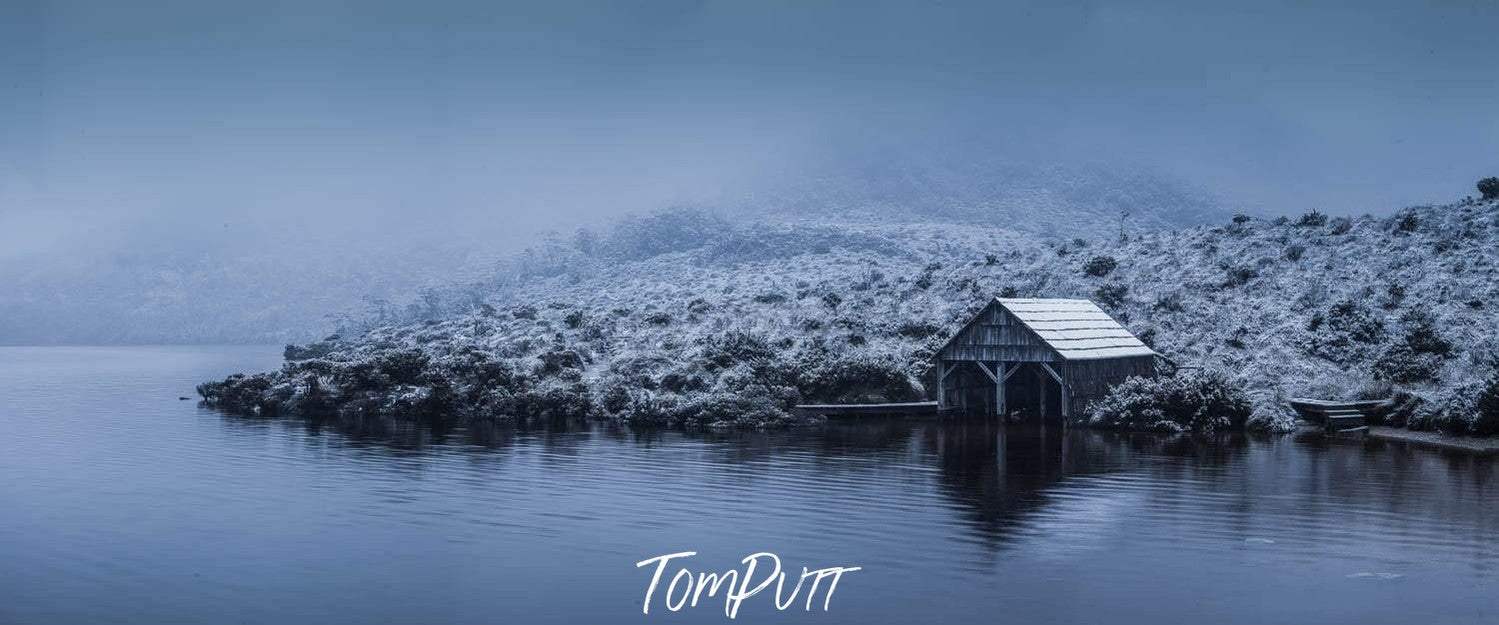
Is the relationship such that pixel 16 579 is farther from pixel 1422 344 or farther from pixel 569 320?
pixel 569 320

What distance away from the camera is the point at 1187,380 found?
56.5 metres

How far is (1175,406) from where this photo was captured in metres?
56.0

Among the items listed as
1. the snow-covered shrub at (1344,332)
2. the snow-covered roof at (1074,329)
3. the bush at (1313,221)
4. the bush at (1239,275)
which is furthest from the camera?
the bush at (1313,221)

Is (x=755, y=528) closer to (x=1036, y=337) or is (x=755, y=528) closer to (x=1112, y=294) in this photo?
(x=1036, y=337)

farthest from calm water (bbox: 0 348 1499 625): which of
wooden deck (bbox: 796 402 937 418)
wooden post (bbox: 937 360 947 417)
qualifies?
wooden deck (bbox: 796 402 937 418)

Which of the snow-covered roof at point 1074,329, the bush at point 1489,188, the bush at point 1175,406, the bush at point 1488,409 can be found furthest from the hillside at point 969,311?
the snow-covered roof at point 1074,329

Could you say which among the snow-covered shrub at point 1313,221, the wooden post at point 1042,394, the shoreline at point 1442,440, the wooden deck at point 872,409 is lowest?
the shoreline at point 1442,440

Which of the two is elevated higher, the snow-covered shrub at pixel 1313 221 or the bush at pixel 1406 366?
the snow-covered shrub at pixel 1313 221

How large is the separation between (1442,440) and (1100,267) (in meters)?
42.6

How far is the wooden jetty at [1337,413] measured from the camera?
181ft

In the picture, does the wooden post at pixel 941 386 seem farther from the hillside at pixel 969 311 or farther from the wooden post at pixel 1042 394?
the wooden post at pixel 1042 394

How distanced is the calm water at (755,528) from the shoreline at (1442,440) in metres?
2.76

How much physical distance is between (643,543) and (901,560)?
6.26m

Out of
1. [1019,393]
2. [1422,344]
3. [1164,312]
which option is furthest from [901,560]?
[1164,312]
